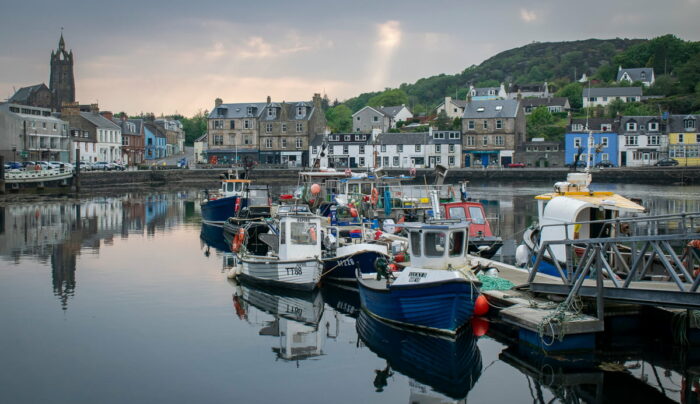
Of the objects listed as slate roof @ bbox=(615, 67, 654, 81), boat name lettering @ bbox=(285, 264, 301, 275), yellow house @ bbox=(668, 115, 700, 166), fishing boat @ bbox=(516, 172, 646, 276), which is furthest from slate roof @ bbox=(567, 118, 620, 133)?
boat name lettering @ bbox=(285, 264, 301, 275)

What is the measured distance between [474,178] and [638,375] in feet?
258

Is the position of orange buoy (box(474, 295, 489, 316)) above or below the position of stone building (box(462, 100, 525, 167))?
below

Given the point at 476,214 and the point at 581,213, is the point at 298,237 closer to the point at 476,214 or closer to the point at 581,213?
the point at 581,213

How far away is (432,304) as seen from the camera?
18219 mm

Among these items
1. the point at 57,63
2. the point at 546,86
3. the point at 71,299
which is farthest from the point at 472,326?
the point at 546,86

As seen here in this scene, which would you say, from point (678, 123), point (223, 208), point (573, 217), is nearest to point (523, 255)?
point (573, 217)

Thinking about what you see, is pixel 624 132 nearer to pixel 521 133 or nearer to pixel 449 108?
pixel 521 133

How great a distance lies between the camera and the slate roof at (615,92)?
438 feet

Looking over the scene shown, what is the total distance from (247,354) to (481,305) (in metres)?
6.59

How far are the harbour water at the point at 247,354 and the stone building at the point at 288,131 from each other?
76782 millimetres

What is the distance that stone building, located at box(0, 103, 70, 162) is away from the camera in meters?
88.5

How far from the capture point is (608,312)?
1827 centimetres

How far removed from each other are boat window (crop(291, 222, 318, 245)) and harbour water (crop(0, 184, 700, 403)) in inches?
75.7

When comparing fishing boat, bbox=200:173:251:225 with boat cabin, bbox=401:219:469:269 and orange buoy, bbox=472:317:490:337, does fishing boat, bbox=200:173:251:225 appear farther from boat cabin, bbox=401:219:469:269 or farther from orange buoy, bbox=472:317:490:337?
boat cabin, bbox=401:219:469:269
